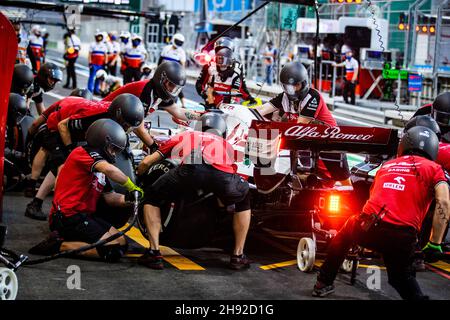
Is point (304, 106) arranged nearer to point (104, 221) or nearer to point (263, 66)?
point (104, 221)

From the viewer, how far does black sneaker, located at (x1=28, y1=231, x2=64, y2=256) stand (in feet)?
28.0

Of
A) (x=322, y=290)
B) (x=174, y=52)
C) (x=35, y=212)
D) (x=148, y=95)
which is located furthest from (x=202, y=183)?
(x=174, y=52)

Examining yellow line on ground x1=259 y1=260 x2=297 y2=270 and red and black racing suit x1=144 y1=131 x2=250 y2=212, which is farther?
yellow line on ground x1=259 y1=260 x2=297 y2=270

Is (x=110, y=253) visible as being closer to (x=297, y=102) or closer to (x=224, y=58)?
(x=297, y=102)

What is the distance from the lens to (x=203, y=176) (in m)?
8.21

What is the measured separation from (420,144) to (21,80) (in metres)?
6.81

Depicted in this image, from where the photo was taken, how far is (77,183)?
27.9 feet

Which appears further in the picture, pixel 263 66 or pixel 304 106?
pixel 263 66

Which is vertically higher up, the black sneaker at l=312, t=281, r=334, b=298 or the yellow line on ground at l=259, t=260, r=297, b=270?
the black sneaker at l=312, t=281, r=334, b=298

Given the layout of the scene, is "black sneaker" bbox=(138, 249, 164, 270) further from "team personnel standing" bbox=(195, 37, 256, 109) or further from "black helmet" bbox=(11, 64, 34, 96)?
"team personnel standing" bbox=(195, 37, 256, 109)

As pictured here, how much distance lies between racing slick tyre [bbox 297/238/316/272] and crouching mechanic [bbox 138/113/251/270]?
521mm

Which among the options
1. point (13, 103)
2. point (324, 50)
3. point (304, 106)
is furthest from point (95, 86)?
point (304, 106)

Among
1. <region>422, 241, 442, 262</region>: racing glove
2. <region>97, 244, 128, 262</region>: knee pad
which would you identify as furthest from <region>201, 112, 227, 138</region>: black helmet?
<region>422, 241, 442, 262</region>: racing glove
